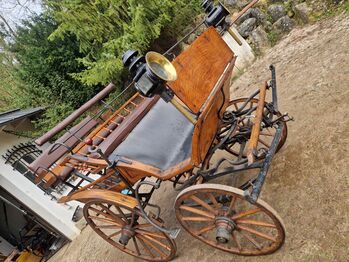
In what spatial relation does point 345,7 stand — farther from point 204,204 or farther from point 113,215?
point 113,215

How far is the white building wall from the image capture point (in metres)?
5.92

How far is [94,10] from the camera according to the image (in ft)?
27.5

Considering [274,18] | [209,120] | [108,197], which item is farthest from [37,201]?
[274,18]

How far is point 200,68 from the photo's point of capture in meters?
2.78

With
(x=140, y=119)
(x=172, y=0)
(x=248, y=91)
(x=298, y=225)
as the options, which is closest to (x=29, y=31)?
(x=172, y=0)

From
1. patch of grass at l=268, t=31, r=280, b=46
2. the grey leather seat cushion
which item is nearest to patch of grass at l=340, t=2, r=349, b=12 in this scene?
patch of grass at l=268, t=31, r=280, b=46

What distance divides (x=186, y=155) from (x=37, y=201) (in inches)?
170

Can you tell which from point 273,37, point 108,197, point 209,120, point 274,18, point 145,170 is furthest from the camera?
point 274,18

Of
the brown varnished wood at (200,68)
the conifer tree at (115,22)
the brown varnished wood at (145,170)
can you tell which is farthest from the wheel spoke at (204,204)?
the conifer tree at (115,22)

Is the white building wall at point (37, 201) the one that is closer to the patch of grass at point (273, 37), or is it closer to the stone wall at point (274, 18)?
the stone wall at point (274, 18)

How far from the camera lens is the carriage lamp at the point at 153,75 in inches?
85.8

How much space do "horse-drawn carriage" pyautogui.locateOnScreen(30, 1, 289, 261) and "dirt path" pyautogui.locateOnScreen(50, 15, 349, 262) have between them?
0.27m

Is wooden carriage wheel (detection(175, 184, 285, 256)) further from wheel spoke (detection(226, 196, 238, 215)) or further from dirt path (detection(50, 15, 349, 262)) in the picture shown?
dirt path (detection(50, 15, 349, 262))

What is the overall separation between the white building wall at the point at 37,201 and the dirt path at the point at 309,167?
1.28 ft
